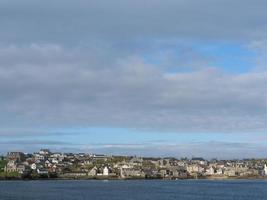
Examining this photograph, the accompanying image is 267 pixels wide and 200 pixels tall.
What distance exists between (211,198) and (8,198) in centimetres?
2740

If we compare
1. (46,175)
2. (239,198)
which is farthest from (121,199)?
(46,175)

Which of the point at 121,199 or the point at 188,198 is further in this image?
the point at 188,198

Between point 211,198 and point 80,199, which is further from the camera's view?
point 211,198

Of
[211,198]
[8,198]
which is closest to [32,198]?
[8,198]

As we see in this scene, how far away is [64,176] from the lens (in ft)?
643

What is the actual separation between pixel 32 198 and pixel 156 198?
646 inches

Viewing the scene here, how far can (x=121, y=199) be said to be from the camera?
265ft

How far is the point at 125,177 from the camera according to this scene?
653 ft

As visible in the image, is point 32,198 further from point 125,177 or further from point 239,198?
point 125,177

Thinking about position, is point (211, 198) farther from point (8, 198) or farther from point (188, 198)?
point (8, 198)

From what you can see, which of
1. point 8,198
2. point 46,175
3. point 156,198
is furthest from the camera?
point 46,175

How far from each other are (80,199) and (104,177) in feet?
372

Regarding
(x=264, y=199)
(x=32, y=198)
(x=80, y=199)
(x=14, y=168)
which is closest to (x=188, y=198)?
(x=264, y=199)

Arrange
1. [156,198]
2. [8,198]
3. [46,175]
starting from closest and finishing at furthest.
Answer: [8,198] → [156,198] → [46,175]
